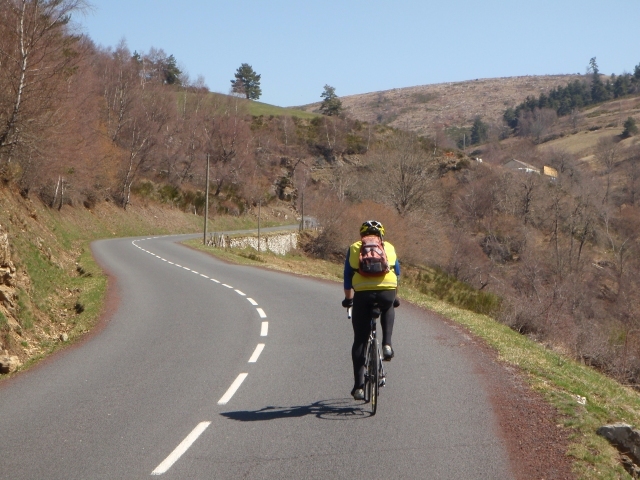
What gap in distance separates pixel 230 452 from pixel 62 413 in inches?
94.0

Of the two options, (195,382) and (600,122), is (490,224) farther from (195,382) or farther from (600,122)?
(600,122)

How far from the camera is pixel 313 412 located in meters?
6.96

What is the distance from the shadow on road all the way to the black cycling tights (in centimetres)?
31

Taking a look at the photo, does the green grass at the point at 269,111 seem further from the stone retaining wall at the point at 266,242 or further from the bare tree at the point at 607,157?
the stone retaining wall at the point at 266,242

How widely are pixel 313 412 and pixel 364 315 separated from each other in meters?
1.15

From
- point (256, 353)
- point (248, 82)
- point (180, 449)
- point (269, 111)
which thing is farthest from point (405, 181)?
point (248, 82)

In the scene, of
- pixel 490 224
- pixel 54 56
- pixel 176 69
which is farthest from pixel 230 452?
pixel 176 69

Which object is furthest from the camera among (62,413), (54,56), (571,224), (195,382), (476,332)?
(571,224)

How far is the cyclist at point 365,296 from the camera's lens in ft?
22.0

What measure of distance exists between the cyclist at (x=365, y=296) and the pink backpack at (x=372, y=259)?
42 millimetres

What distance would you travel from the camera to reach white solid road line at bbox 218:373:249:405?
759cm

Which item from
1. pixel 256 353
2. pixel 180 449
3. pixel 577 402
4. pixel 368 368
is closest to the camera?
pixel 180 449

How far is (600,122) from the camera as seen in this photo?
5851 inches

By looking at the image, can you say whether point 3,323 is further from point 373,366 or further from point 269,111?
point 269,111
